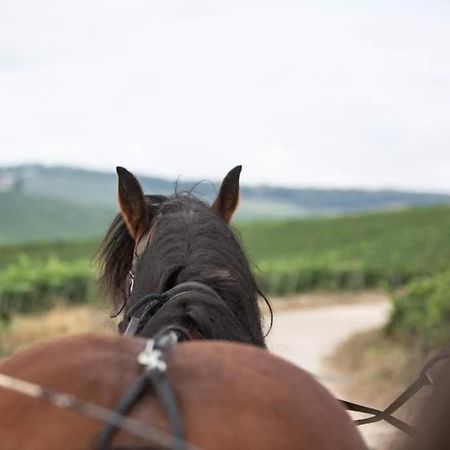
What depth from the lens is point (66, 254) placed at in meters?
56.3

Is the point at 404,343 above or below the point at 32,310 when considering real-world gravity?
above

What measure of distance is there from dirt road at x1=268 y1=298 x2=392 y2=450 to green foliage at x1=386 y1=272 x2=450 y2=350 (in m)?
1.46

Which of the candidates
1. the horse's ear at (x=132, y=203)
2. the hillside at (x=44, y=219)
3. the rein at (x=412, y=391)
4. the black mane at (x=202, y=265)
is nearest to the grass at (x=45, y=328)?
the horse's ear at (x=132, y=203)

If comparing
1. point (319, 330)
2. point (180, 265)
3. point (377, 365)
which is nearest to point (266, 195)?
point (319, 330)

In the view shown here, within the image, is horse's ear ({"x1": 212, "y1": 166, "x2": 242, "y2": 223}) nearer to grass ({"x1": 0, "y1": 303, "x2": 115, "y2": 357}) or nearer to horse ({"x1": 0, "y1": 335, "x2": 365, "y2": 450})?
horse ({"x1": 0, "y1": 335, "x2": 365, "y2": 450})

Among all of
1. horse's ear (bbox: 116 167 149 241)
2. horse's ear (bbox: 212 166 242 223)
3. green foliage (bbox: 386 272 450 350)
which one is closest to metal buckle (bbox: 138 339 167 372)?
horse's ear (bbox: 116 167 149 241)

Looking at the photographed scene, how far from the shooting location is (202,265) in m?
3.35

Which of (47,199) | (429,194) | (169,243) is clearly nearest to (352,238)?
(47,199)

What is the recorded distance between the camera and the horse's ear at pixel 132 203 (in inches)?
151

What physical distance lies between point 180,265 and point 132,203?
1.76ft

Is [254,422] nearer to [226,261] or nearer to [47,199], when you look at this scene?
[226,261]

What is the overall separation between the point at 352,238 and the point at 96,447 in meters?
54.9

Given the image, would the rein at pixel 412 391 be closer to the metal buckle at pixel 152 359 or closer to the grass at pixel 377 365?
the metal buckle at pixel 152 359

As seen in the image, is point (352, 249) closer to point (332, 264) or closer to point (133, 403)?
point (332, 264)
